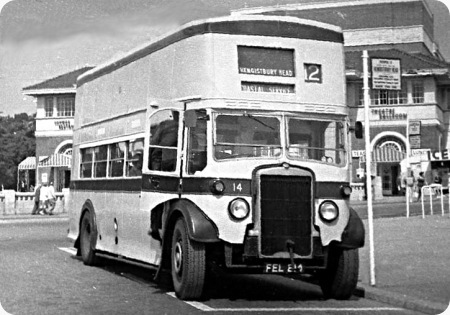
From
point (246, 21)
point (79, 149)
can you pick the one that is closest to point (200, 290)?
point (246, 21)

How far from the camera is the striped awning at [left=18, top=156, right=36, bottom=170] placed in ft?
194

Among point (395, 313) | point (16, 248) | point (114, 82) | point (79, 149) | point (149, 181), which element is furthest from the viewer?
point (16, 248)

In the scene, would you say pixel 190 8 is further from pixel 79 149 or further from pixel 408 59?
pixel 408 59

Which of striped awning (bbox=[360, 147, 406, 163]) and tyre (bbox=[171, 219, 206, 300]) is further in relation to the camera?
striped awning (bbox=[360, 147, 406, 163])

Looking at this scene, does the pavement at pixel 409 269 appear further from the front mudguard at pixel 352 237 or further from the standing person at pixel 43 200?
the standing person at pixel 43 200

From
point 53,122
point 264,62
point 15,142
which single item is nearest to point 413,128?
point 53,122

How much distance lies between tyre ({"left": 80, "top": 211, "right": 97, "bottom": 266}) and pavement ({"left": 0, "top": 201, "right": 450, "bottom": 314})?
499 centimetres

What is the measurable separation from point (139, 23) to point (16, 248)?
10.2m

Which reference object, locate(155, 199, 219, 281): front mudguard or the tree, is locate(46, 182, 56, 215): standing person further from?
locate(155, 199, 219, 281): front mudguard

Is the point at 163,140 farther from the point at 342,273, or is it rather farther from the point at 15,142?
the point at 15,142

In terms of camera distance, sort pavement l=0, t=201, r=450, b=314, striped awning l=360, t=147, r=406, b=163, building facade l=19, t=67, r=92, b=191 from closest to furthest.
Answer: pavement l=0, t=201, r=450, b=314
striped awning l=360, t=147, r=406, b=163
building facade l=19, t=67, r=92, b=191

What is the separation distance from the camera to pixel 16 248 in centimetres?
2042

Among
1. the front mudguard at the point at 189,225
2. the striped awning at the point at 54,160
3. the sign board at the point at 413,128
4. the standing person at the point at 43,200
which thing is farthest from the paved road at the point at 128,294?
the striped awning at the point at 54,160

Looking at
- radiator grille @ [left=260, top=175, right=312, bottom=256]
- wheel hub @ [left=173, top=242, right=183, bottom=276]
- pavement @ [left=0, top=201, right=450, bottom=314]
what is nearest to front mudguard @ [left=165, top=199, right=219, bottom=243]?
wheel hub @ [left=173, top=242, right=183, bottom=276]
